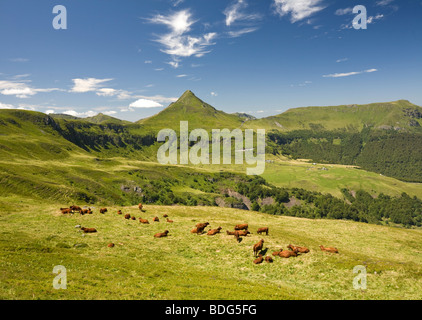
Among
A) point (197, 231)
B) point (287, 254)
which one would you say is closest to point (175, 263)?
point (197, 231)

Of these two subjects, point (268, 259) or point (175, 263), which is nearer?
point (175, 263)

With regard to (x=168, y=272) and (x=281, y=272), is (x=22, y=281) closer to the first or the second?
(x=168, y=272)

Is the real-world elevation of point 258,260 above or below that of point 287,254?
below

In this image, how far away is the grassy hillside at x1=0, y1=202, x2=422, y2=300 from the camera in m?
20.7

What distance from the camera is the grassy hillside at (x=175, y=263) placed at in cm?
2072

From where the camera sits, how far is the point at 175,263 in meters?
30.2

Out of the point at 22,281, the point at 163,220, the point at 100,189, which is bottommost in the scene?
the point at 100,189

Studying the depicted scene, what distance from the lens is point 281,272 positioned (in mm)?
29156
